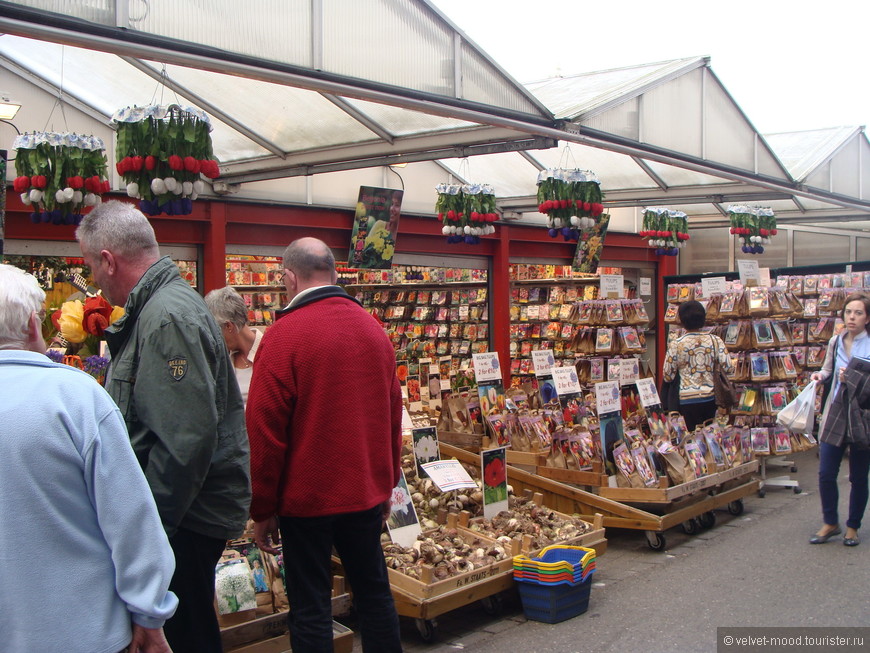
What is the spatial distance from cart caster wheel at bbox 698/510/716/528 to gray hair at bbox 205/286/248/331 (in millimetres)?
3921

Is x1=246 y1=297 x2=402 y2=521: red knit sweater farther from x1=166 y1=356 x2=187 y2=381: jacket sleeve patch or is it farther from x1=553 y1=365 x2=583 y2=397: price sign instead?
x1=553 y1=365 x2=583 y2=397: price sign

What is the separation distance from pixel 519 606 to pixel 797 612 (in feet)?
4.82

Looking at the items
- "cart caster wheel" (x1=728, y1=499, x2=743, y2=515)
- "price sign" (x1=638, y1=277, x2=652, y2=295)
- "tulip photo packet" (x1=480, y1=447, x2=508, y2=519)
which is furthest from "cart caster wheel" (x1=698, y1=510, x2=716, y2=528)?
"price sign" (x1=638, y1=277, x2=652, y2=295)

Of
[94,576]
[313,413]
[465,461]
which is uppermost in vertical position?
[313,413]

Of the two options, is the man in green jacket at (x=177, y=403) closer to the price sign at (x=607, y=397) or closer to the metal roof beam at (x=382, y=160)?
the price sign at (x=607, y=397)

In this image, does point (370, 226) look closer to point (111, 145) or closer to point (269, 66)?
point (111, 145)

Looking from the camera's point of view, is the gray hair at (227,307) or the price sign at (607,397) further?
the price sign at (607,397)

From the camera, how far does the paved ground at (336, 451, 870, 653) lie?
13.3 ft

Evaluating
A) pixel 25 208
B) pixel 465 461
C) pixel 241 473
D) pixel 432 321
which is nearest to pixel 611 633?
pixel 465 461

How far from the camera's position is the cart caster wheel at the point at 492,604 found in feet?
14.4

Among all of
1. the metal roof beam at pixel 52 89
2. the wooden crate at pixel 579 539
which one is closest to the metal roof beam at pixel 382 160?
the metal roof beam at pixel 52 89

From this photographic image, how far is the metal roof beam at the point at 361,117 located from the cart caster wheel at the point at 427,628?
3835mm

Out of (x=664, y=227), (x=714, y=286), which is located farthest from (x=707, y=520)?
(x=664, y=227)

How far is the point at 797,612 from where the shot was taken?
4.24 meters
